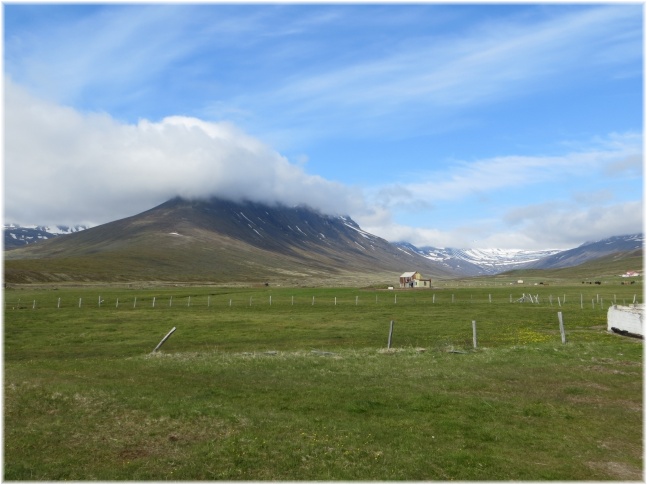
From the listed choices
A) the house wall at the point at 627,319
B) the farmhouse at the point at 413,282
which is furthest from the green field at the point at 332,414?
the farmhouse at the point at 413,282

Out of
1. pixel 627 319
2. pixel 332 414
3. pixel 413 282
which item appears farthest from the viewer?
pixel 413 282

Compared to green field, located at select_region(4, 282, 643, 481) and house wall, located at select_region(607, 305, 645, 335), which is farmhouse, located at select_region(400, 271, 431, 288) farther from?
green field, located at select_region(4, 282, 643, 481)

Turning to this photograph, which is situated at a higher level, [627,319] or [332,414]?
→ [627,319]

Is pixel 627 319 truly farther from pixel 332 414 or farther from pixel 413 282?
pixel 413 282

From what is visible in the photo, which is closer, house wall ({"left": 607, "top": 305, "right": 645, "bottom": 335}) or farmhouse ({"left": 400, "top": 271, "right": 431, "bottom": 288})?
house wall ({"left": 607, "top": 305, "right": 645, "bottom": 335})

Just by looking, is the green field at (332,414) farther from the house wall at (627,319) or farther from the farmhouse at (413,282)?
the farmhouse at (413,282)

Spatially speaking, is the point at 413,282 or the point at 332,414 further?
the point at 413,282

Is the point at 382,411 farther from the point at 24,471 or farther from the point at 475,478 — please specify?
the point at 24,471

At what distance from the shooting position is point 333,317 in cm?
7106

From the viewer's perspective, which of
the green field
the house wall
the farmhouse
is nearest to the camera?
the green field

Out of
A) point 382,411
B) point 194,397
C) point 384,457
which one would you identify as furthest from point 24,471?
point 382,411

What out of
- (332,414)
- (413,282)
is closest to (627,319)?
(332,414)

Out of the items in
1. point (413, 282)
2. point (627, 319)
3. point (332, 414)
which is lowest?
point (332, 414)

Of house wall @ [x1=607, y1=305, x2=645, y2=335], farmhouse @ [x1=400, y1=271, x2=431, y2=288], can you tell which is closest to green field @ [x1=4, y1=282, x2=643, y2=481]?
house wall @ [x1=607, y1=305, x2=645, y2=335]
